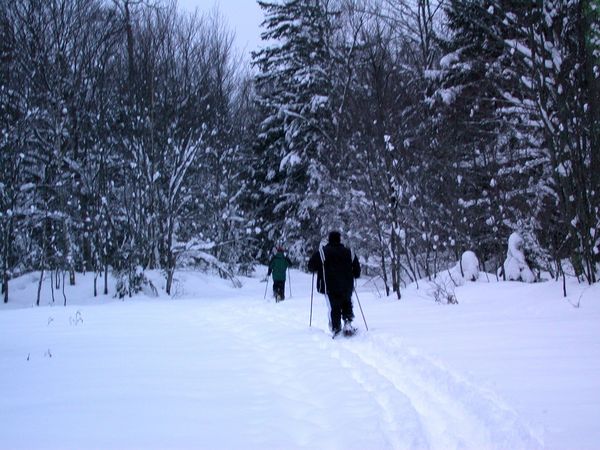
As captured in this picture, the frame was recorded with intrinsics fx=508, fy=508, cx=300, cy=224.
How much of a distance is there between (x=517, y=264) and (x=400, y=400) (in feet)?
27.0

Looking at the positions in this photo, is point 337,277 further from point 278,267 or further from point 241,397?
point 278,267

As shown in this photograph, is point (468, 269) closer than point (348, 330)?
No

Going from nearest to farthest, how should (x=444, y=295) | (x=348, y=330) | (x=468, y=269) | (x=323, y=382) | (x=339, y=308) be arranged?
(x=323, y=382), (x=348, y=330), (x=339, y=308), (x=444, y=295), (x=468, y=269)

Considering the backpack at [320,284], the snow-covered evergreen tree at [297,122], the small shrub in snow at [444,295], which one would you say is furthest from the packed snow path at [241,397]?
the snow-covered evergreen tree at [297,122]

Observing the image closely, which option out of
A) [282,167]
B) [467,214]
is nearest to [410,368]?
[467,214]

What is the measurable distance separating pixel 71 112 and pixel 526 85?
17.3 m

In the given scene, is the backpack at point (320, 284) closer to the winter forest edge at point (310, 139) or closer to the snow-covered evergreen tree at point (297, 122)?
the winter forest edge at point (310, 139)

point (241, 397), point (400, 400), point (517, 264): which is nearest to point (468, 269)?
point (517, 264)

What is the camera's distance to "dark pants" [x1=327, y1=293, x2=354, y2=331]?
842cm

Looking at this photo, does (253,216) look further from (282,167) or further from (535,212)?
(535,212)

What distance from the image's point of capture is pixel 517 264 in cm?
1170

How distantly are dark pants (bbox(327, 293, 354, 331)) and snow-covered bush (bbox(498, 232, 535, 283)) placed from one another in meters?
5.09

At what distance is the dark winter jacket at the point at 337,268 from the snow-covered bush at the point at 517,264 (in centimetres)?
477

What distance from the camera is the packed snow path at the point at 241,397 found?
3615 millimetres
